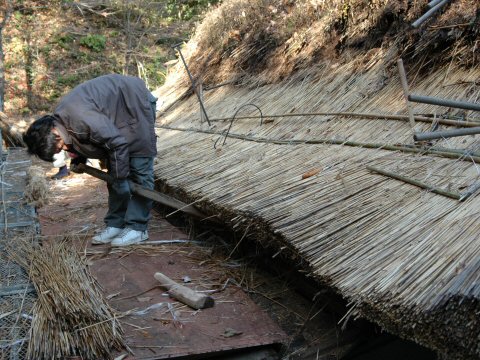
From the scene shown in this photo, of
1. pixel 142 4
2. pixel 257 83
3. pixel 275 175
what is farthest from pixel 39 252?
pixel 142 4

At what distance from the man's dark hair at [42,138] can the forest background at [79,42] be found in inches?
322

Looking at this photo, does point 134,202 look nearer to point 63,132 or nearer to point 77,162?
point 77,162

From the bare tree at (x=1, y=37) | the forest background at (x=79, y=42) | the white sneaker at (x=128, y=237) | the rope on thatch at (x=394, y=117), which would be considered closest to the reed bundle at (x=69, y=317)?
the white sneaker at (x=128, y=237)

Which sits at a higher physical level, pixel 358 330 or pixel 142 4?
pixel 142 4

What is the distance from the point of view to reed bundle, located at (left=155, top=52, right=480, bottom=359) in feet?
5.13

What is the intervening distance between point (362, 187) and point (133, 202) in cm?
159

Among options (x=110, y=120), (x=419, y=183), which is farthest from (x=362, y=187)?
(x=110, y=120)

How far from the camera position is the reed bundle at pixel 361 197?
5.13 feet

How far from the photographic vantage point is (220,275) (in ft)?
9.78

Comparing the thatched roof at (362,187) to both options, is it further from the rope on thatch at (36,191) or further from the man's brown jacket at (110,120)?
the rope on thatch at (36,191)

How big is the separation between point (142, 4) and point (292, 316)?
11680mm

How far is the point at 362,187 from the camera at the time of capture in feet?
7.84

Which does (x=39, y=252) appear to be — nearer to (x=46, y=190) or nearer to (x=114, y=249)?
(x=114, y=249)

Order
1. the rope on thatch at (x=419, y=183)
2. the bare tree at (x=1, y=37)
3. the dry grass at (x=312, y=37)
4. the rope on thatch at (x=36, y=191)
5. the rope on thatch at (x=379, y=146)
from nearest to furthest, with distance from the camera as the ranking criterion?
the rope on thatch at (x=419, y=183) → the rope on thatch at (x=379, y=146) → the dry grass at (x=312, y=37) → the rope on thatch at (x=36, y=191) → the bare tree at (x=1, y=37)
